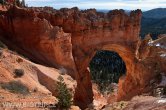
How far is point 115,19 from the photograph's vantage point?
40.5 m

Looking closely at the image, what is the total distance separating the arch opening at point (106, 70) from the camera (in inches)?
2586

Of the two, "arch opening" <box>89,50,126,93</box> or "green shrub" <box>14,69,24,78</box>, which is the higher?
"green shrub" <box>14,69,24,78</box>

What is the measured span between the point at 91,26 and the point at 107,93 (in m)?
23.2

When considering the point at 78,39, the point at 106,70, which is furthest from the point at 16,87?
the point at 106,70

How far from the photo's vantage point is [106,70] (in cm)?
7800

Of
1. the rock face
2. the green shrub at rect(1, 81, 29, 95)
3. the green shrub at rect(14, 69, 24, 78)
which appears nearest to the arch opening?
the rock face

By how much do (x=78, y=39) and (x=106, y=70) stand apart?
41.2 m

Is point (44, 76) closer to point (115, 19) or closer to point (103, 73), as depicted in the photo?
point (115, 19)

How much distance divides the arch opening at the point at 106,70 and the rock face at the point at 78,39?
19916mm

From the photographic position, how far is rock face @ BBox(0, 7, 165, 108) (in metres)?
29.4

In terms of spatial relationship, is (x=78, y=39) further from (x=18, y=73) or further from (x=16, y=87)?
(x=16, y=87)

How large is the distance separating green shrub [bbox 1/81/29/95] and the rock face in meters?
7.32

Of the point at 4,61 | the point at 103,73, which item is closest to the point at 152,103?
the point at 4,61

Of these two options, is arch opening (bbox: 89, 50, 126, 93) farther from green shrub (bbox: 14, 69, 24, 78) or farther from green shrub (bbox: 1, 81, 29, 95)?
green shrub (bbox: 1, 81, 29, 95)
